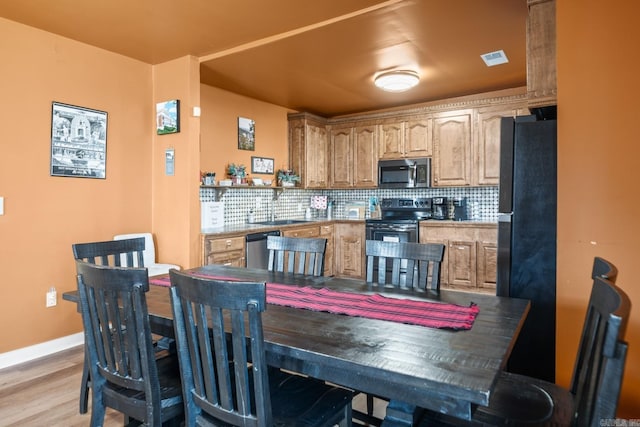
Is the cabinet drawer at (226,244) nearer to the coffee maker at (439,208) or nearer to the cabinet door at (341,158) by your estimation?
the cabinet door at (341,158)

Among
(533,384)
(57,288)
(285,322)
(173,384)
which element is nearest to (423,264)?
(533,384)

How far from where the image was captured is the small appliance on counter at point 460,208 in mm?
5223

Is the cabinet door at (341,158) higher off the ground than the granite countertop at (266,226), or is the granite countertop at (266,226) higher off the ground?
the cabinet door at (341,158)

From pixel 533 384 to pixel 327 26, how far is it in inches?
105

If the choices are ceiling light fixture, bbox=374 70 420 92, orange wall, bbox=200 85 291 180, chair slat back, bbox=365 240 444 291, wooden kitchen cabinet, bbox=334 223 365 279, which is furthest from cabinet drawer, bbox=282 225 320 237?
chair slat back, bbox=365 240 444 291

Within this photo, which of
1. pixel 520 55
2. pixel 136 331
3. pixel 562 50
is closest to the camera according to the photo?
pixel 136 331

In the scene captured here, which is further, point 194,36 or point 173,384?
point 194,36

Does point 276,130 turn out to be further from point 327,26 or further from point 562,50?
point 562,50

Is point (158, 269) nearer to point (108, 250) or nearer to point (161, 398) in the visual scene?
point (108, 250)

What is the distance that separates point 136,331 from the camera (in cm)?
138

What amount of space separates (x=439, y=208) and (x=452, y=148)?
31.7 inches

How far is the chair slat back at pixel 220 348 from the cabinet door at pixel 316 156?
171 inches

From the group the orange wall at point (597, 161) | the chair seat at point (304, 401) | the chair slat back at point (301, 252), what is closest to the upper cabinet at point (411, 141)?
the orange wall at point (597, 161)

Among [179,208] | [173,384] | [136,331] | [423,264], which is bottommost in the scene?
[173,384]
